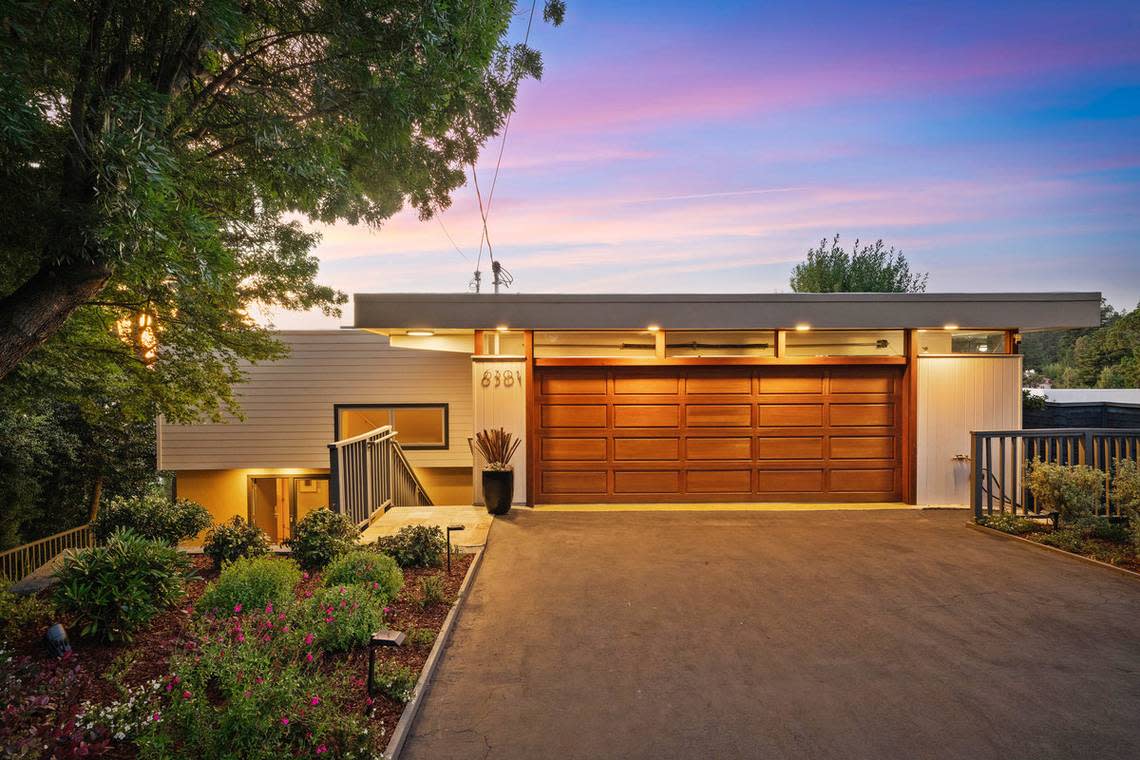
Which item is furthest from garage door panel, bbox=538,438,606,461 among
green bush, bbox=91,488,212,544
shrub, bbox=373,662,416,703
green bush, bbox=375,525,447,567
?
shrub, bbox=373,662,416,703

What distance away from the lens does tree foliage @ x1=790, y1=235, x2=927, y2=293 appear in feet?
84.8

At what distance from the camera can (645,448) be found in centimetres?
803

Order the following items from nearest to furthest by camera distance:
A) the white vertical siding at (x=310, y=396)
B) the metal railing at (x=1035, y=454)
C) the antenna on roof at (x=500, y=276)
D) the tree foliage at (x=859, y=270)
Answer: the metal railing at (x=1035, y=454)
the white vertical siding at (x=310, y=396)
the antenna on roof at (x=500, y=276)
the tree foliage at (x=859, y=270)

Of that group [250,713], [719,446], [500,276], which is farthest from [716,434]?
[500,276]

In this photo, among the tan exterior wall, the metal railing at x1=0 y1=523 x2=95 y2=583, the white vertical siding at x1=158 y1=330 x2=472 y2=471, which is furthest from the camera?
the tan exterior wall

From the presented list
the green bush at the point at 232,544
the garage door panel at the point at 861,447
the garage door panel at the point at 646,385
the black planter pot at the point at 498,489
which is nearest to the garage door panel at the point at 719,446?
the garage door panel at the point at 646,385

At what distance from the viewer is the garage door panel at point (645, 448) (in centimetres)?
802

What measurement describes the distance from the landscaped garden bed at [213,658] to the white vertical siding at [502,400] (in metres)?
3.01

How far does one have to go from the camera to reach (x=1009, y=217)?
20.2 meters

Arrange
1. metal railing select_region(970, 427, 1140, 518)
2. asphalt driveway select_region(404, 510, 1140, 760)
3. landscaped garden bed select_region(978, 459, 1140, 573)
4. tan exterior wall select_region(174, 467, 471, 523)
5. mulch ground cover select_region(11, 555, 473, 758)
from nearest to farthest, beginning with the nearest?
asphalt driveway select_region(404, 510, 1140, 760), mulch ground cover select_region(11, 555, 473, 758), landscaped garden bed select_region(978, 459, 1140, 573), metal railing select_region(970, 427, 1140, 518), tan exterior wall select_region(174, 467, 471, 523)

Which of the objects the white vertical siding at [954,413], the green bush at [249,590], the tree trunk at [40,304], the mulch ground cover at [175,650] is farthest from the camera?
the white vertical siding at [954,413]

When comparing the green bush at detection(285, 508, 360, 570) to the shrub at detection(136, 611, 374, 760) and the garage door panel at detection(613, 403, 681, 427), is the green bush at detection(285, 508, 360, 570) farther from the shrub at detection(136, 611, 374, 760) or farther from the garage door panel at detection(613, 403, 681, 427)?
the garage door panel at detection(613, 403, 681, 427)

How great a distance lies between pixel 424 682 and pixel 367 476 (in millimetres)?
4046

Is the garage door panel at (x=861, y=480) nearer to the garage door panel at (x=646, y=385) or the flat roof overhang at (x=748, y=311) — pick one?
the flat roof overhang at (x=748, y=311)
